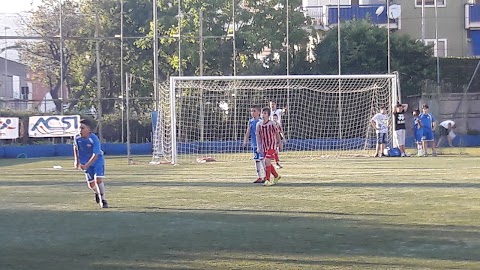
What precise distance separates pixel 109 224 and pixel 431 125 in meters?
19.5

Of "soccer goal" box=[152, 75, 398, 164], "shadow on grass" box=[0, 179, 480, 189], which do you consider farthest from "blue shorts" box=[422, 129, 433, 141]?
"shadow on grass" box=[0, 179, 480, 189]

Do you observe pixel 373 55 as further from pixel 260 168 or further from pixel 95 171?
pixel 95 171

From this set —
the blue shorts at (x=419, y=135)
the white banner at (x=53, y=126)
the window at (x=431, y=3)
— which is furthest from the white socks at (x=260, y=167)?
the window at (x=431, y=3)

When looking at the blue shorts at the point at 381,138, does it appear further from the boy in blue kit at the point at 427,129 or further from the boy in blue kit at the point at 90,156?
the boy in blue kit at the point at 90,156

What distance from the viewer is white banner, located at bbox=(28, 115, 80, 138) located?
116 feet

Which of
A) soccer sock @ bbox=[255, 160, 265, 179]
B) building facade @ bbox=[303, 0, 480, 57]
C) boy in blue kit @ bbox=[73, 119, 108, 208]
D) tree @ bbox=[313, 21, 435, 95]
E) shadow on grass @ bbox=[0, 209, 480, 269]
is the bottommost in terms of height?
shadow on grass @ bbox=[0, 209, 480, 269]

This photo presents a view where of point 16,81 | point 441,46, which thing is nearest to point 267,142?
point 441,46

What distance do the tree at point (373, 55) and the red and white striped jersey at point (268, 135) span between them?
78.9ft

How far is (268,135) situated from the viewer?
16.6 metres

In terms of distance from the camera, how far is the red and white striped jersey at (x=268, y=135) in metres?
16.5

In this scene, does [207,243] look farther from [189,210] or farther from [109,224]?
[189,210]

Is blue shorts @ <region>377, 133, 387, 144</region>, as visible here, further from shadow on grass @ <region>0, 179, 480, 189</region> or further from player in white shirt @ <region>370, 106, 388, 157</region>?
shadow on grass @ <region>0, 179, 480, 189</region>

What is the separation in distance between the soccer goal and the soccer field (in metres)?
14.7

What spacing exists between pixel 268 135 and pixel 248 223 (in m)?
5.80
